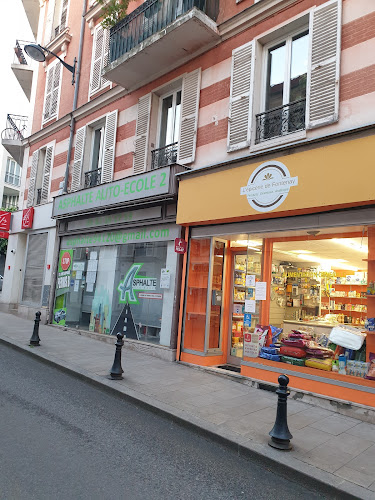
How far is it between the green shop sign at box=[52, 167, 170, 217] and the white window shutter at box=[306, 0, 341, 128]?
332 centimetres

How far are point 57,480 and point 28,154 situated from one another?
1466cm

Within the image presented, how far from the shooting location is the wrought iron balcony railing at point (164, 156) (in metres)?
9.45

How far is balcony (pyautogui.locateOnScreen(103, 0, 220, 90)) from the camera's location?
830 centimetres

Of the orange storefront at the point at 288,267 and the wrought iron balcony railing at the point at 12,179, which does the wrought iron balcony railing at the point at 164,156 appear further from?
the wrought iron balcony railing at the point at 12,179

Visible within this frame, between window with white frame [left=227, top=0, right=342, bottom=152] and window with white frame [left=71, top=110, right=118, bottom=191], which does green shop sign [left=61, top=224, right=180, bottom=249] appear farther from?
window with white frame [left=227, top=0, right=342, bottom=152]

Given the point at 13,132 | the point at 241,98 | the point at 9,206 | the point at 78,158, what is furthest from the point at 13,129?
the point at 9,206

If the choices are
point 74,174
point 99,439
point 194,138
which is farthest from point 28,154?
point 99,439

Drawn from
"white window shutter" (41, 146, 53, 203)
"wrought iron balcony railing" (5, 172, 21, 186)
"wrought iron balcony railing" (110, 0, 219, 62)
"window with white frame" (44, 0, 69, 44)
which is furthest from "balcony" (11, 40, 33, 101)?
"wrought iron balcony railing" (5, 172, 21, 186)

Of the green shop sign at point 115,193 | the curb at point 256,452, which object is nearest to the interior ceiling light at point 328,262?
the green shop sign at point 115,193

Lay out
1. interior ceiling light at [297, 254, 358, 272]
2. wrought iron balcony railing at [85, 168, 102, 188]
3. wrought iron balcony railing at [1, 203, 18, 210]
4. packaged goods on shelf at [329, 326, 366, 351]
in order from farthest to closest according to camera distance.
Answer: wrought iron balcony railing at [1, 203, 18, 210]
wrought iron balcony railing at [85, 168, 102, 188]
interior ceiling light at [297, 254, 358, 272]
packaged goods on shelf at [329, 326, 366, 351]

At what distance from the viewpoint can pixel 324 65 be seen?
6.62 metres

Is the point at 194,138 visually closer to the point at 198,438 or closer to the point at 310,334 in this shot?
the point at 310,334

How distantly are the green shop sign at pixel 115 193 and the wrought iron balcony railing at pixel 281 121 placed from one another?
2.20 metres

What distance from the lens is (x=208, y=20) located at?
8.22 m
